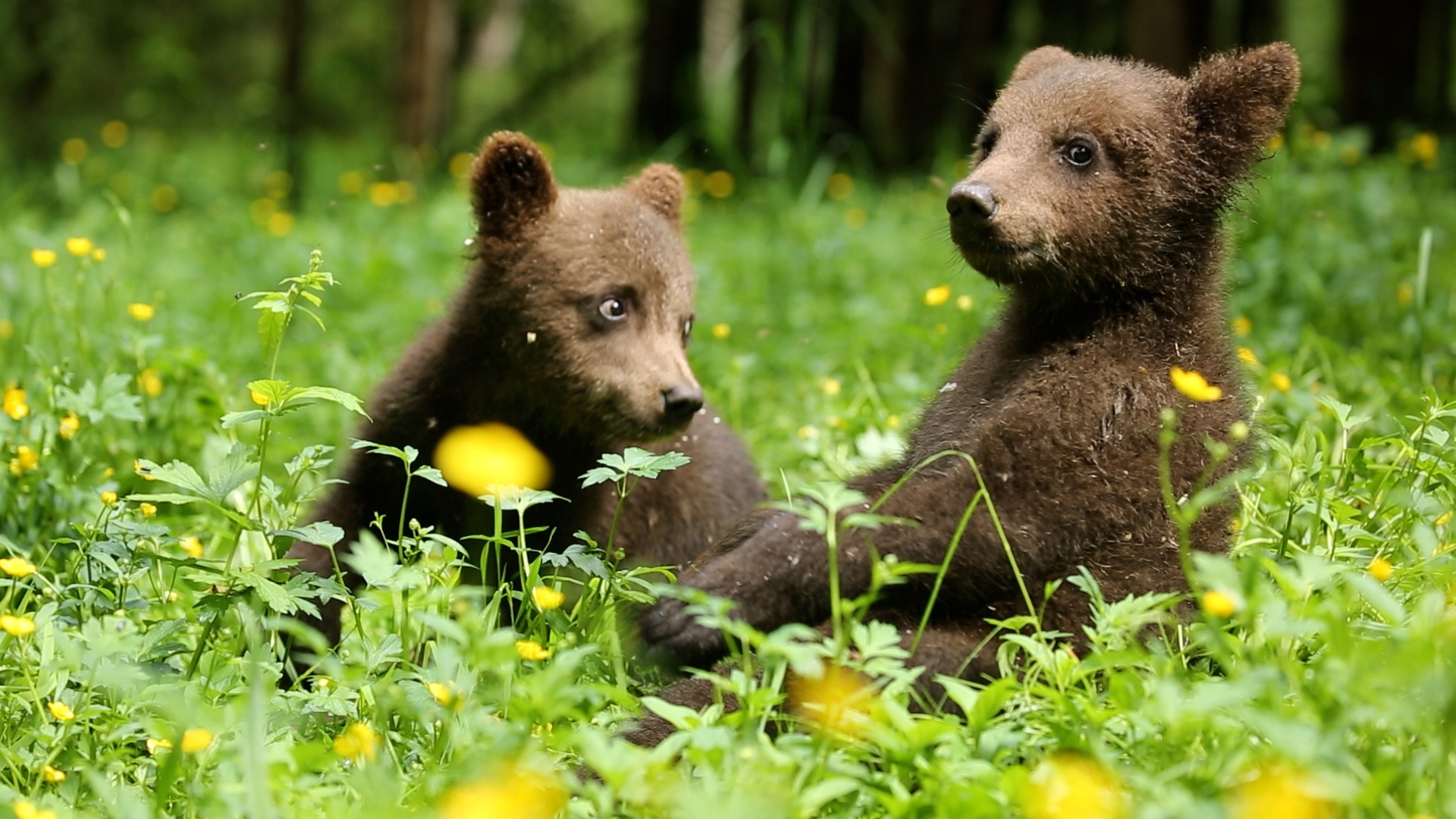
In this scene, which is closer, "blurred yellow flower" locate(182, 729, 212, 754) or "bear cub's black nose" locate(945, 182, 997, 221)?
"blurred yellow flower" locate(182, 729, 212, 754)

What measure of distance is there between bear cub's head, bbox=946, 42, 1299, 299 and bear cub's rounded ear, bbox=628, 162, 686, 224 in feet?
4.93

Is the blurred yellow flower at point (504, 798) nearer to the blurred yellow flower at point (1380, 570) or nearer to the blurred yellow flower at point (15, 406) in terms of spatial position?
the blurred yellow flower at point (1380, 570)

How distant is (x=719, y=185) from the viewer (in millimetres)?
11883

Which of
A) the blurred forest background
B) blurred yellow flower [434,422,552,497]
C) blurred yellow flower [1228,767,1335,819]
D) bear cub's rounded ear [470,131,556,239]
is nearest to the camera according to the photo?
blurred yellow flower [1228,767,1335,819]

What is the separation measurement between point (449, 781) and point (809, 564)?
1.05 meters

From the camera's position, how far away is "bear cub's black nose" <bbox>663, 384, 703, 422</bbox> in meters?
4.32

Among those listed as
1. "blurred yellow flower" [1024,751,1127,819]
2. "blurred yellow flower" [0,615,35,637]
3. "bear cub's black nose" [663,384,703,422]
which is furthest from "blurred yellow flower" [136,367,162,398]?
"blurred yellow flower" [1024,751,1127,819]

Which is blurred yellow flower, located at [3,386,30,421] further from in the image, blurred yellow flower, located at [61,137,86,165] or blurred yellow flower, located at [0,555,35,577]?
blurred yellow flower, located at [61,137,86,165]

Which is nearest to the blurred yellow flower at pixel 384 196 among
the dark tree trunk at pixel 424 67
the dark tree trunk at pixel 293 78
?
the dark tree trunk at pixel 424 67

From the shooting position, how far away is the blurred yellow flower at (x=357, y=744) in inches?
97.4

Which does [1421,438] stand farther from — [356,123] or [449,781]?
[356,123]

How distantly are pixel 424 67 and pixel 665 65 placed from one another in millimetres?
3276

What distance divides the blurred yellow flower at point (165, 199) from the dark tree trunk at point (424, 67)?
6.88 ft

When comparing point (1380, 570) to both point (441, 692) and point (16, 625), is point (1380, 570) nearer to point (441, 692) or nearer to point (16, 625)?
point (441, 692)
